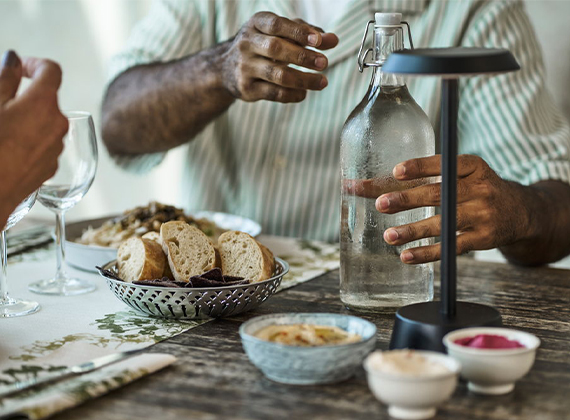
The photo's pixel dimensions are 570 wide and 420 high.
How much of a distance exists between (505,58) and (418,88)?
1.06 metres

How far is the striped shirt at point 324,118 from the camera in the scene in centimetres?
159

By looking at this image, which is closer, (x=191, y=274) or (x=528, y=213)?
(x=191, y=274)

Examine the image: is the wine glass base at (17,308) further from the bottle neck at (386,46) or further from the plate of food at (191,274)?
the bottle neck at (386,46)

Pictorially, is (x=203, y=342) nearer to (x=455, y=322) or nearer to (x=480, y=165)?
(x=455, y=322)

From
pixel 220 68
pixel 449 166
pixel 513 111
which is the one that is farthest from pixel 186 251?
pixel 513 111

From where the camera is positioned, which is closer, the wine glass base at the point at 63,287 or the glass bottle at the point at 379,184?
the glass bottle at the point at 379,184

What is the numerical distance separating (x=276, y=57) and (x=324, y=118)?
66 centimetres

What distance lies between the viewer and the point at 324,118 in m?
1.76

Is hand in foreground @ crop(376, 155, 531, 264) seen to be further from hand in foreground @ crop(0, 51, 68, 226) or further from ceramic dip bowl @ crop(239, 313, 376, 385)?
hand in foreground @ crop(0, 51, 68, 226)

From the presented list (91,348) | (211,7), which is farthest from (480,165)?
(211,7)

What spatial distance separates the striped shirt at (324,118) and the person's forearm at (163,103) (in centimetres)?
7

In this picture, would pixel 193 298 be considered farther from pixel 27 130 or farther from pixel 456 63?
pixel 456 63

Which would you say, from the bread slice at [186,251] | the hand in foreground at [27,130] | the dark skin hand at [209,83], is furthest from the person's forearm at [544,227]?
the hand in foreground at [27,130]

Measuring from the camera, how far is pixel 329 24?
1.72 m
